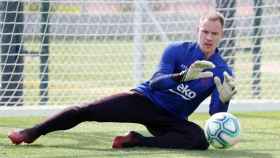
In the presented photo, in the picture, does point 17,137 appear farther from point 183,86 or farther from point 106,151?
point 183,86

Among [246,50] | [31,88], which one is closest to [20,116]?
[31,88]

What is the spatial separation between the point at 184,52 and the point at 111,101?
67cm

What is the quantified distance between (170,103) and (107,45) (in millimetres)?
3849

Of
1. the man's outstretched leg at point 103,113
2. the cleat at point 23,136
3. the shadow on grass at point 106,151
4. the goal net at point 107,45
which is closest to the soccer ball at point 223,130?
the shadow on grass at point 106,151

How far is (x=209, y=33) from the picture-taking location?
19.2ft

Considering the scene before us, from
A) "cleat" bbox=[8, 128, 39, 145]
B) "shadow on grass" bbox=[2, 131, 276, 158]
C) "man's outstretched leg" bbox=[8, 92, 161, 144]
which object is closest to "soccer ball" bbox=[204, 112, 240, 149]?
"shadow on grass" bbox=[2, 131, 276, 158]

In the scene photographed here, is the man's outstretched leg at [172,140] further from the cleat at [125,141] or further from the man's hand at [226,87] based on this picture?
the man's hand at [226,87]

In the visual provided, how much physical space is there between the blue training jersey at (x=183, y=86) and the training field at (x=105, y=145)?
354mm

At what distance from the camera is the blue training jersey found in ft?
19.6

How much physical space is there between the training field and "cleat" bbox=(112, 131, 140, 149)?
0.21ft

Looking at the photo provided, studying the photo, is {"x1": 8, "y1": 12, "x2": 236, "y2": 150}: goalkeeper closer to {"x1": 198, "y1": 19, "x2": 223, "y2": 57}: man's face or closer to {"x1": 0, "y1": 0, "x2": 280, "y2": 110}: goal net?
{"x1": 198, "y1": 19, "x2": 223, "y2": 57}: man's face

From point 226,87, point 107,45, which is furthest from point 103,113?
point 107,45

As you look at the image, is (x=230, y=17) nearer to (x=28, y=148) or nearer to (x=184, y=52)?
(x=184, y=52)

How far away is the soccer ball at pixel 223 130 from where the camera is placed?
5.82m
